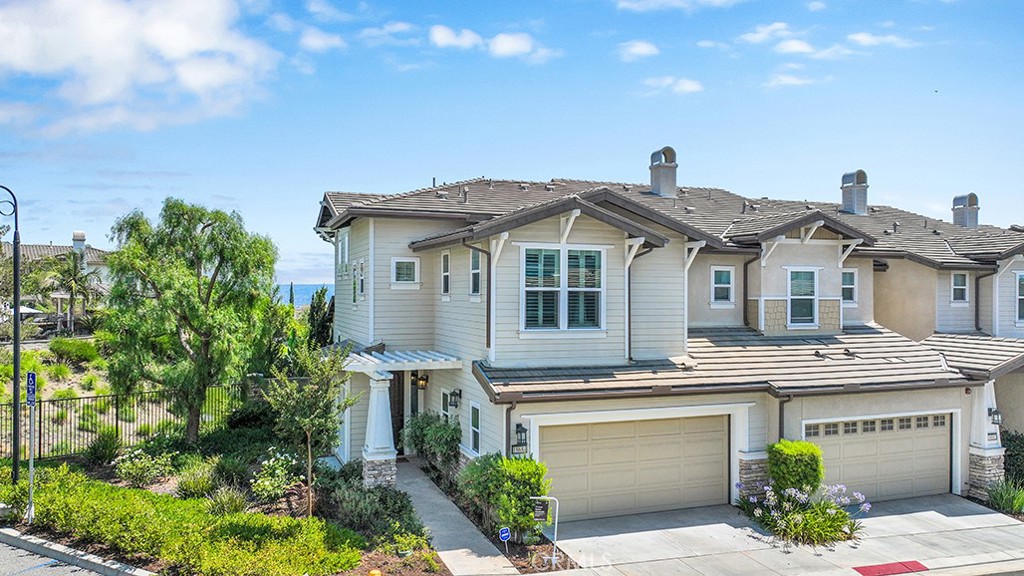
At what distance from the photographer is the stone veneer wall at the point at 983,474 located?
1444 centimetres

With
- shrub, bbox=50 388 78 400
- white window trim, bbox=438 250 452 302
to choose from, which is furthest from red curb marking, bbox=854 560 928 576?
shrub, bbox=50 388 78 400

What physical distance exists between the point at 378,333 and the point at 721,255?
340 inches

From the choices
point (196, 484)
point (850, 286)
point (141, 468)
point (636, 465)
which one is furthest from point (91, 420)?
point (850, 286)

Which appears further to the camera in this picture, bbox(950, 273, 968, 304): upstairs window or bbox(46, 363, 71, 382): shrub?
bbox(46, 363, 71, 382): shrub

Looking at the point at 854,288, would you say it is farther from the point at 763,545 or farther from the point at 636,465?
the point at 763,545

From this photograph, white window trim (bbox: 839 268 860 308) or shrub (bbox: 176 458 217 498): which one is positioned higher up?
white window trim (bbox: 839 268 860 308)

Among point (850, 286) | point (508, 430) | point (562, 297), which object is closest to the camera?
point (508, 430)

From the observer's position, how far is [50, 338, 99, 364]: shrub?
25.7m

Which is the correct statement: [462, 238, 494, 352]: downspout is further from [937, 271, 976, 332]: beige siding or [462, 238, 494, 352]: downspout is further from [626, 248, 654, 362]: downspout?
[937, 271, 976, 332]: beige siding

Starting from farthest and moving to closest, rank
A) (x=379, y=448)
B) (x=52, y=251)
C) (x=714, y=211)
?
(x=52, y=251)
(x=714, y=211)
(x=379, y=448)

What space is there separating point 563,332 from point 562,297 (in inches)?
26.5

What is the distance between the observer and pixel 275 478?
1352cm

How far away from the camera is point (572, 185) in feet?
67.7

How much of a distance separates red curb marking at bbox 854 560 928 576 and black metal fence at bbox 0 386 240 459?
1498 cm
